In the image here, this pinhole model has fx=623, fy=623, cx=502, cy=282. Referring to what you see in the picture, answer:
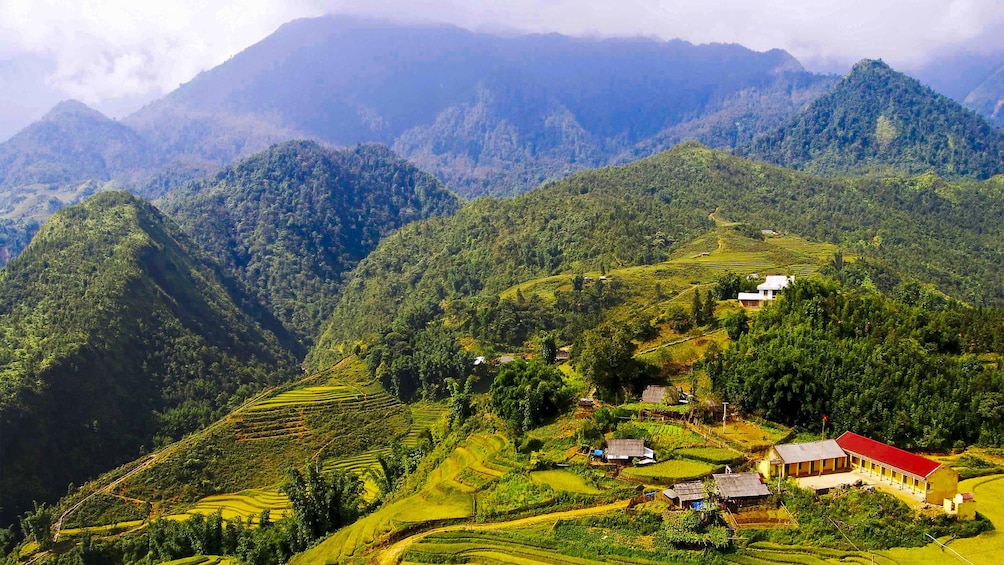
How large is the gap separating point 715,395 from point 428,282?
76.2 m

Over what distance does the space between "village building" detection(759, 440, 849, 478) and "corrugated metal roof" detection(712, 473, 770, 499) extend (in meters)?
1.10

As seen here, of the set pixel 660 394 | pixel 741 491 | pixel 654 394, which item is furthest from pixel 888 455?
pixel 654 394

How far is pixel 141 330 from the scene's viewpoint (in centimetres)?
7669

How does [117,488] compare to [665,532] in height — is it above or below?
below

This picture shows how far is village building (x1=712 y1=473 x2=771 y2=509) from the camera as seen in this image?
2662cm

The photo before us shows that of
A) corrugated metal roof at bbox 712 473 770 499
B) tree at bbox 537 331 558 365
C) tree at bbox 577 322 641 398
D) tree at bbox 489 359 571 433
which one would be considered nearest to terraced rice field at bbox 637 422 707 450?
corrugated metal roof at bbox 712 473 770 499

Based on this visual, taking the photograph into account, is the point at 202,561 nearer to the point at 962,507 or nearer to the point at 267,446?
the point at 267,446

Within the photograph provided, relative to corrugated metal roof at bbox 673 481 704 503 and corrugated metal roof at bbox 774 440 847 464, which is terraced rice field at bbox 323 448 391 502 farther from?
corrugated metal roof at bbox 774 440 847 464

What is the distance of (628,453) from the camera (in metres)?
31.3

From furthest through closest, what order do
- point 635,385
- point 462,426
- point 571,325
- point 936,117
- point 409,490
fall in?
1. point 936,117
2. point 571,325
3. point 462,426
4. point 635,385
5. point 409,490

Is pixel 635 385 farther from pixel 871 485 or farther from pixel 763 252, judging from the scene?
pixel 763 252

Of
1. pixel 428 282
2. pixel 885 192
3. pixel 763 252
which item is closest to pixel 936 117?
pixel 885 192

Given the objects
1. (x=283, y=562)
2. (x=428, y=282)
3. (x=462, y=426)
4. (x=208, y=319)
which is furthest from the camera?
(x=428, y=282)

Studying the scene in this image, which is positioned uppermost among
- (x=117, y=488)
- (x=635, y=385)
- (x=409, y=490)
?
(x=635, y=385)
